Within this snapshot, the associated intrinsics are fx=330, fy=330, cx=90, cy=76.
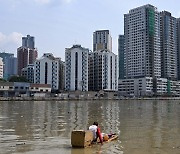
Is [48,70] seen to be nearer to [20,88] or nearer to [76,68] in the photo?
[76,68]

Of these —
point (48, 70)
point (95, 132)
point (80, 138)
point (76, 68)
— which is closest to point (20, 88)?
point (48, 70)

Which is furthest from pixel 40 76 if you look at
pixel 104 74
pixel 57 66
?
pixel 104 74

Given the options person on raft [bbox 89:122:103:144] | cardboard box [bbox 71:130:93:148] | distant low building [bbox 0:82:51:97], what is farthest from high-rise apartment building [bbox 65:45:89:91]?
cardboard box [bbox 71:130:93:148]

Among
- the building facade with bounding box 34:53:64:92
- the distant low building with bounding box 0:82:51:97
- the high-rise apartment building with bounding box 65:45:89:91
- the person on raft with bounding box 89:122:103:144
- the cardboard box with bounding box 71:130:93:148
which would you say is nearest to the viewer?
the cardboard box with bounding box 71:130:93:148

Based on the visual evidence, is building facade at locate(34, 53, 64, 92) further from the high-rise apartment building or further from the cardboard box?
the cardboard box

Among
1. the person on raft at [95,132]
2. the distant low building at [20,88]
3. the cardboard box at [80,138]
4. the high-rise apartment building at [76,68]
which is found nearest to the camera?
the cardboard box at [80,138]

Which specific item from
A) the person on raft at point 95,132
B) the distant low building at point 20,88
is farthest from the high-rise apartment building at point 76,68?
the person on raft at point 95,132

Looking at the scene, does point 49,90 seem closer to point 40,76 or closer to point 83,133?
point 40,76

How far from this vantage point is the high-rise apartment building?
606 ft

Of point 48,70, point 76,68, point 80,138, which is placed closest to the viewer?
point 80,138

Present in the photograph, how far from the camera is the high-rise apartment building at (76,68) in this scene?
606ft

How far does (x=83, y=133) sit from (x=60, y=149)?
1.69 metres

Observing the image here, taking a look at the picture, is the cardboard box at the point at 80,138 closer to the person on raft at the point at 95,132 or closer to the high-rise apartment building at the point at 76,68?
the person on raft at the point at 95,132

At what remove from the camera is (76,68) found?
18538cm
